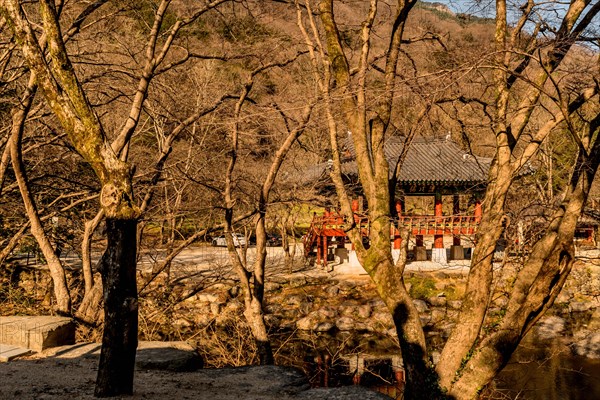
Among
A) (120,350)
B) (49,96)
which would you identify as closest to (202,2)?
(49,96)

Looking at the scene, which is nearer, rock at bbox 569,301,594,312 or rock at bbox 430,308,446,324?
rock at bbox 430,308,446,324

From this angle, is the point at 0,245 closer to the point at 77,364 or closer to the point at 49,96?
the point at 77,364

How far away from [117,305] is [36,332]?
293 centimetres

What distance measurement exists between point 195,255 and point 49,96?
20333 millimetres

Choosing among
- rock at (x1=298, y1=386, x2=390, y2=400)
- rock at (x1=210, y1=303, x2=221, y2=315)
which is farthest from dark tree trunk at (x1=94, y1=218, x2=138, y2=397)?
rock at (x1=210, y1=303, x2=221, y2=315)

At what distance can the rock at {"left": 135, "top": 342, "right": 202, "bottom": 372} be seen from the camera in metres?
6.79

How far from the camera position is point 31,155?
1249cm

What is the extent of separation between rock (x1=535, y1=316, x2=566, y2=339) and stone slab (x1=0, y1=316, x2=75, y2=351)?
13753mm

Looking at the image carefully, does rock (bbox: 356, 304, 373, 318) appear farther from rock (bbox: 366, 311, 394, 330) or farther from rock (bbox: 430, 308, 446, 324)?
rock (bbox: 430, 308, 446, 324)

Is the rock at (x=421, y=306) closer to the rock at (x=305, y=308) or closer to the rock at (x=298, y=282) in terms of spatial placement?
the rock at (x=305, y=308)

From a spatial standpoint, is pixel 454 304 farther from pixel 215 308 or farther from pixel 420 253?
pixel 215 308

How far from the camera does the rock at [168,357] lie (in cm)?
679

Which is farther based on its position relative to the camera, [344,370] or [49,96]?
[344,370]

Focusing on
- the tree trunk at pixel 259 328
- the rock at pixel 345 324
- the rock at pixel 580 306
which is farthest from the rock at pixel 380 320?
the tree trunk at pixel 259 328
